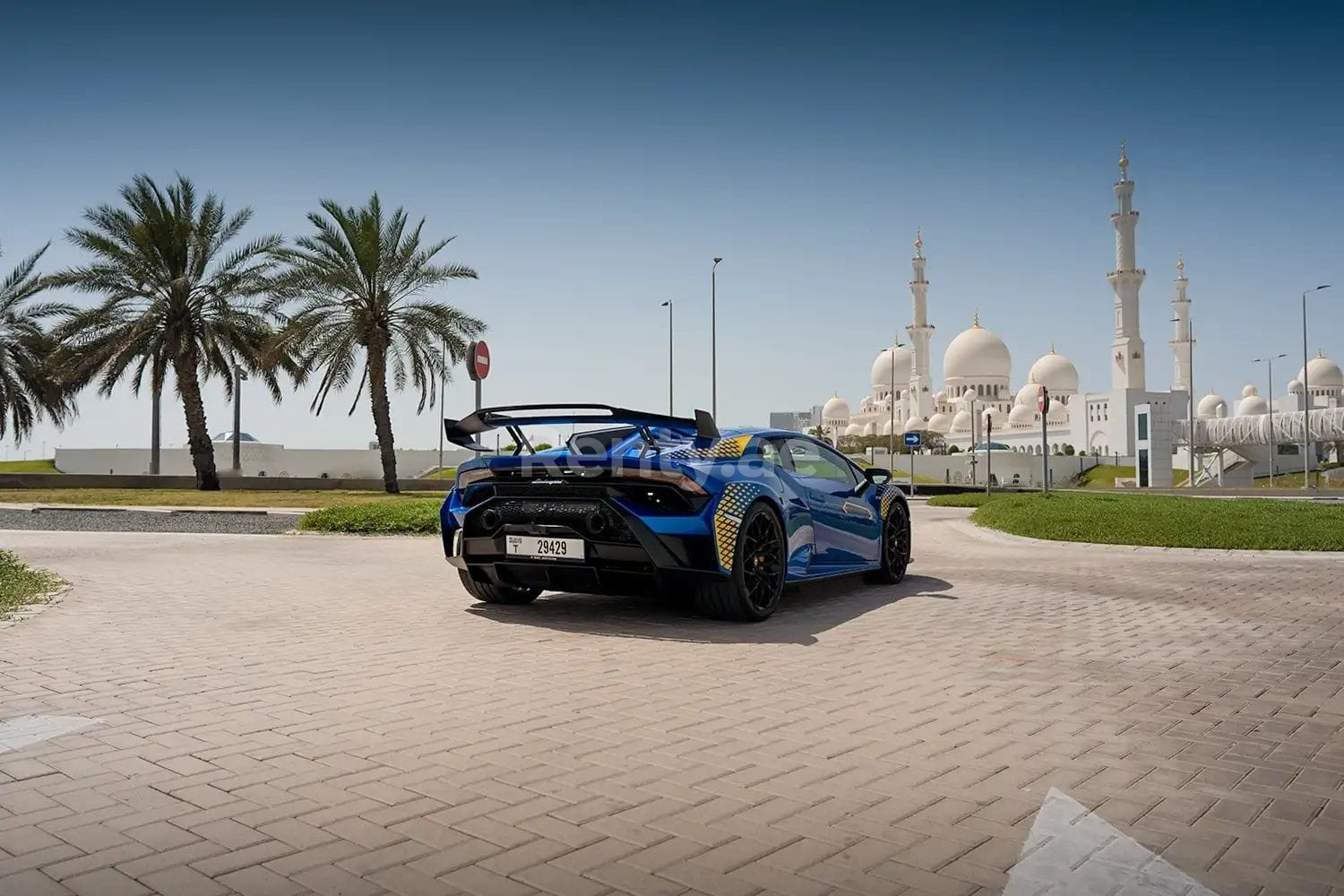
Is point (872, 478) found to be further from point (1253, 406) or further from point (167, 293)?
point (1253, 406)

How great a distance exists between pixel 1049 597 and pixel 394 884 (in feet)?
23.0

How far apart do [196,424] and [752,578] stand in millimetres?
30896

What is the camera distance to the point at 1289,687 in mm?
5164

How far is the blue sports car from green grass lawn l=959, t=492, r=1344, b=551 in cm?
768

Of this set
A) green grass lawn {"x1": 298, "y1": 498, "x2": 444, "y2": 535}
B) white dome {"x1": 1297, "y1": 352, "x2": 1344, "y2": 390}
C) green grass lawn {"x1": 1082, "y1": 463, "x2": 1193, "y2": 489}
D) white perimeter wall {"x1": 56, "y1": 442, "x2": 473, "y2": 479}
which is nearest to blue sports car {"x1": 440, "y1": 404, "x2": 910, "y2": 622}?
green grass lawn {"x1": 298, "y1": 498, "x2": 444, "y2": 535}

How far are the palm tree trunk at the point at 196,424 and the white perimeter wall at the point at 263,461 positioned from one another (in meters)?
31.6

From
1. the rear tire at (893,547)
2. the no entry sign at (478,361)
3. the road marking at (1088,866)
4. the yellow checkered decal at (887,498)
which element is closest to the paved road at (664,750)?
the road marking at (1088,866)

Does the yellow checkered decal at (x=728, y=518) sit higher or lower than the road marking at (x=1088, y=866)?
higher

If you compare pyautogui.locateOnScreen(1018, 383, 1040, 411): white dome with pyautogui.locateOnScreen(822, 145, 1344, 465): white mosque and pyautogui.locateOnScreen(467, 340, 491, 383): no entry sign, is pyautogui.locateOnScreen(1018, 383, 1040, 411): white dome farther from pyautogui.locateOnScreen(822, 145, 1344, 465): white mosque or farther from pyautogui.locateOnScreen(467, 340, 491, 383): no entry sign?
pyautogui.locateOnScreen(467, 340, 491, 383): no entry sign

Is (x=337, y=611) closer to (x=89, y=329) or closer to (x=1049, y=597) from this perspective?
(x=1049, y=597)

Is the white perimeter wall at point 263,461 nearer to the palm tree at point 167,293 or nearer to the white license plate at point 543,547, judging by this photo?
the palm tree at point 167,293

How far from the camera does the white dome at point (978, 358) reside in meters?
116

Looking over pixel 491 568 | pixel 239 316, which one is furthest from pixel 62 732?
pixel 239 316

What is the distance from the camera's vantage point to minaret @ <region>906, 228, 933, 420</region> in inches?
4336
